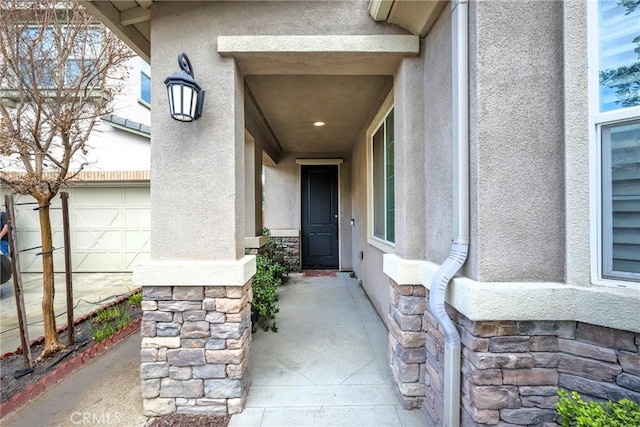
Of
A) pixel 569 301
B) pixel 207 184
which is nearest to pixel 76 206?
pixel 207 184

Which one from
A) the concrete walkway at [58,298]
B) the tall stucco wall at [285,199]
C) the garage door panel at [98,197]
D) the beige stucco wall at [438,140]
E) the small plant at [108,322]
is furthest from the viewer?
the tall stucco wall at [285,199]

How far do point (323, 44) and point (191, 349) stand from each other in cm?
258

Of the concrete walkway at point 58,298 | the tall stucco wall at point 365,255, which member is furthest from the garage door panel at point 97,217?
the tall stucco wall at point 365,255

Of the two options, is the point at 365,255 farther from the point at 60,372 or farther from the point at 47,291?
the point at 47,291

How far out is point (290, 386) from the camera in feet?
8.14

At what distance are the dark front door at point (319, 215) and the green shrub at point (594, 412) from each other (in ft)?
18.6

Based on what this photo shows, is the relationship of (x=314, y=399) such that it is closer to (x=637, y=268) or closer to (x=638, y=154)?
(x=637, y=268)

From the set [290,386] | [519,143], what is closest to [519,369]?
[519,143]

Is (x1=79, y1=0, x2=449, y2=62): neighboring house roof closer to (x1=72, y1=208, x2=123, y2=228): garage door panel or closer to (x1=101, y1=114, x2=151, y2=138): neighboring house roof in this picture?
(x1=101, y1=114, x2=151, y2=138): neighboring house roof

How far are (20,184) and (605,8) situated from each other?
4.84 meters

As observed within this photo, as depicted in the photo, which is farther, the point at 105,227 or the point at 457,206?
the point at 105,227

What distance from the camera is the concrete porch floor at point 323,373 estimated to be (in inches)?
84.4

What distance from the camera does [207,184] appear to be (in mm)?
2213

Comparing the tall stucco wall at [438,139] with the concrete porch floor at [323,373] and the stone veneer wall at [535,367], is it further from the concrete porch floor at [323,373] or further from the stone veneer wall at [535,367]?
the concrete porch floor at [323,373]
